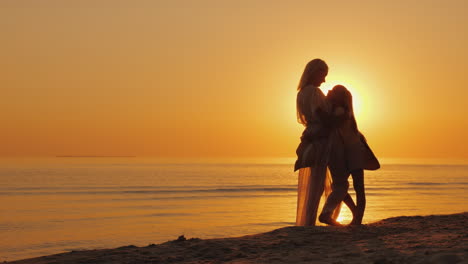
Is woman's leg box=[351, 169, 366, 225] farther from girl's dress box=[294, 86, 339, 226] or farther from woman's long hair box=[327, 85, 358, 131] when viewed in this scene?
woman's long hair box=[327, 85, 358, 131]

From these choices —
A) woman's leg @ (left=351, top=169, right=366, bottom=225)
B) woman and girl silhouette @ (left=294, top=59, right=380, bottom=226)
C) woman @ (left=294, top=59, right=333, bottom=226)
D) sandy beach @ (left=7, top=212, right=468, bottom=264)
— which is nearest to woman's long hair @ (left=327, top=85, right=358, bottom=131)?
woman and girl silhouette @ (left=294, top=59, right=380, bottom=226)

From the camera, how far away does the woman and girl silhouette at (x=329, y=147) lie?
781 cm

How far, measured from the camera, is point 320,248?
20.2ft

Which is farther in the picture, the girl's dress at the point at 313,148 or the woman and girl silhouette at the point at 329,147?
the girl's dress at the point at 313,148

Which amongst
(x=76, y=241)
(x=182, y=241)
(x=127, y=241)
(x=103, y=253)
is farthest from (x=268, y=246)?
(x=76, y=241)

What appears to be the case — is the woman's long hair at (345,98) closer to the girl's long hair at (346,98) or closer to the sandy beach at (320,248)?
the girl's long hair at (346,98)

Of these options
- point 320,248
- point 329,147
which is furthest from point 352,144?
point 320,248

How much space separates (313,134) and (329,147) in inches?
11.0

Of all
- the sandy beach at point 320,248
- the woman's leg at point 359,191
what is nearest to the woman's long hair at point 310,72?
the woman's leg at point 359,191

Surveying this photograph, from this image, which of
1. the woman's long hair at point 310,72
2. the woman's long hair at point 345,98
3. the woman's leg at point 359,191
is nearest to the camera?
the woman's leg at point 359,191

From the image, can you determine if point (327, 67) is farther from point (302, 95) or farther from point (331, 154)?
point (331, 154)

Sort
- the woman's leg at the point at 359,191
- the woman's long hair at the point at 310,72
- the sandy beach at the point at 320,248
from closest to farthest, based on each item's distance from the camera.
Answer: the sandy beach at the point at 320,248 < the woman's leg at the point at 359,191 < the woman's long hair at the point at 310,72

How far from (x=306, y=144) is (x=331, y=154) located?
15.0 inches

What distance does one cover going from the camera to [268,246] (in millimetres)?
6543
